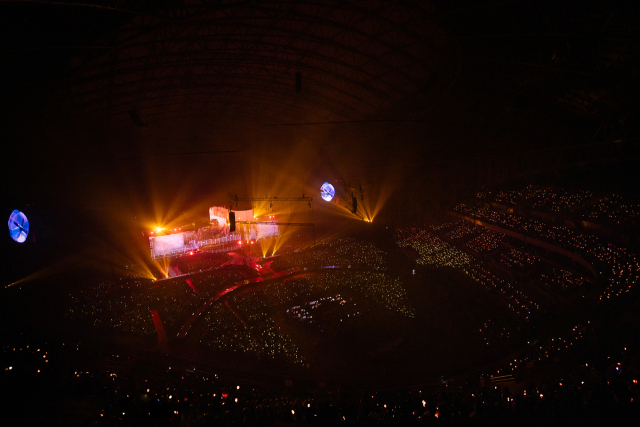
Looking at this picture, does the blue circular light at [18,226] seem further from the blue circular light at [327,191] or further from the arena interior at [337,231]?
the blue circular light at [327,191]

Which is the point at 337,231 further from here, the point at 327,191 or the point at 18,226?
the point at 18,226

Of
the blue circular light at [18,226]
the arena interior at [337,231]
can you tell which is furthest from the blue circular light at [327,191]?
the blue circular light at [18,226]

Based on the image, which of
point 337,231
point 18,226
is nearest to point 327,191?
point 337,231

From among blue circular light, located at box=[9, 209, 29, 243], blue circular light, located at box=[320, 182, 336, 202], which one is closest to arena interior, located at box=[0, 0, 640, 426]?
blue circular light, located at box=[9, 209, 29, 243]

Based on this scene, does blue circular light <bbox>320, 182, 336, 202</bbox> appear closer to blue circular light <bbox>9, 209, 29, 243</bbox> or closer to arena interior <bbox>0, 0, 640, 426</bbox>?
arena interior <bbox>0, 0, 640, 426</bbox>

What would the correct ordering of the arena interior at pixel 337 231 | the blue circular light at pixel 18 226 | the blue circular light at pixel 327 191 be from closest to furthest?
the arena interior at pixel 337 231, the blue circular light at pixel 18 226, the blue circular light at pixel 327 191
